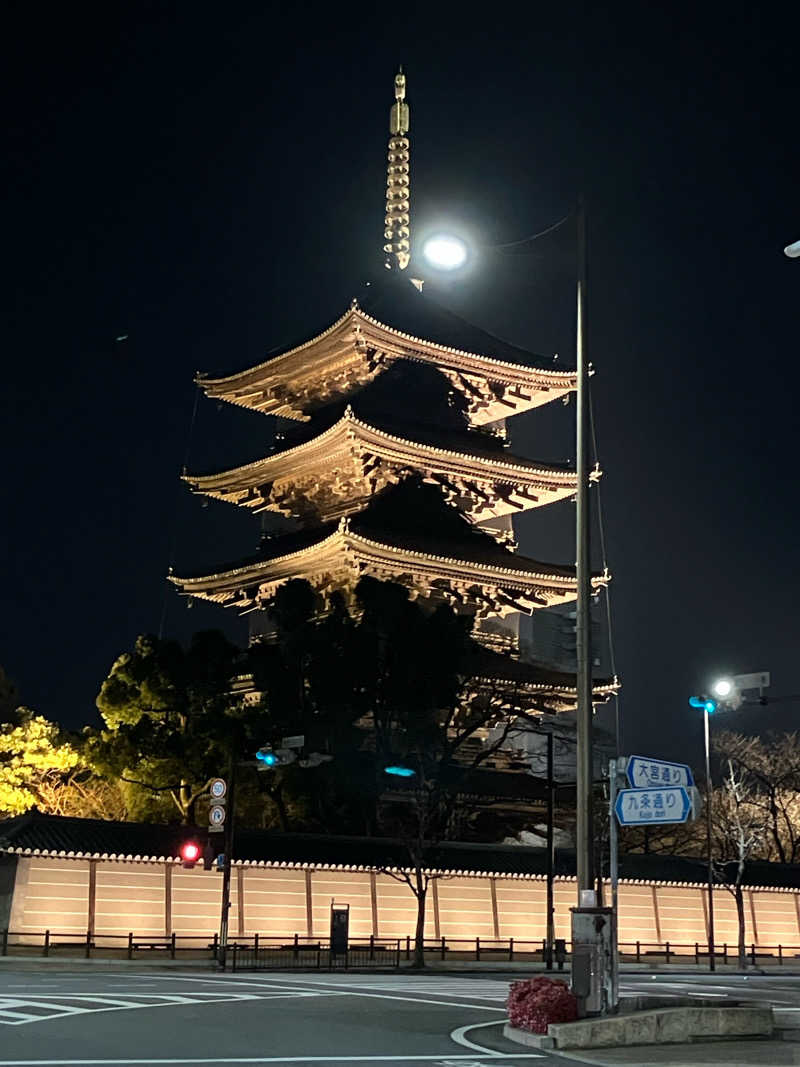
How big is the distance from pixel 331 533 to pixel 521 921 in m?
16.4

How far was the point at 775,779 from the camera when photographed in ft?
262

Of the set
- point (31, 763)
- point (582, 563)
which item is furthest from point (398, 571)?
point (582, 563)

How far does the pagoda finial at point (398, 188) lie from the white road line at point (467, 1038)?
211 ft

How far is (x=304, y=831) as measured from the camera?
51.6m

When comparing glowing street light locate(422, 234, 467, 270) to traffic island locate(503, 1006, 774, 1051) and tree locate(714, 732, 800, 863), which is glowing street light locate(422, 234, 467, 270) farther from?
tree locate(714, 732, 800, 863)

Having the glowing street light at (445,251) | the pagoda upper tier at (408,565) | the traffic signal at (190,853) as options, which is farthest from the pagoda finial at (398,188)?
the glowing street light at (445,251)

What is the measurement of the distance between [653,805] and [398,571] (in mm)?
40593

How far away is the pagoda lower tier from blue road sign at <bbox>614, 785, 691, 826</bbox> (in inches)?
1436

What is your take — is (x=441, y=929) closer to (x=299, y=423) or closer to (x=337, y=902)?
(x=337, y=902)

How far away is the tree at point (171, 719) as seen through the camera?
48562mm

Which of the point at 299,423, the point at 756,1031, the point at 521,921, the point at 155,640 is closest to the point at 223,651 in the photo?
the point at 155,640

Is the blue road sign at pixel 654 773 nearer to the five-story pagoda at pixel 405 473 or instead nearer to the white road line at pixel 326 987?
the white road line at pixel 326 987

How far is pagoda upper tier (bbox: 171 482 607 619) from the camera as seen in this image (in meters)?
57.3

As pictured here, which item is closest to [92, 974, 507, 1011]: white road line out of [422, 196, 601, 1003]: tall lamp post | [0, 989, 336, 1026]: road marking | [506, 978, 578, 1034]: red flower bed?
[0, 989, 336, 1026]: road marking
